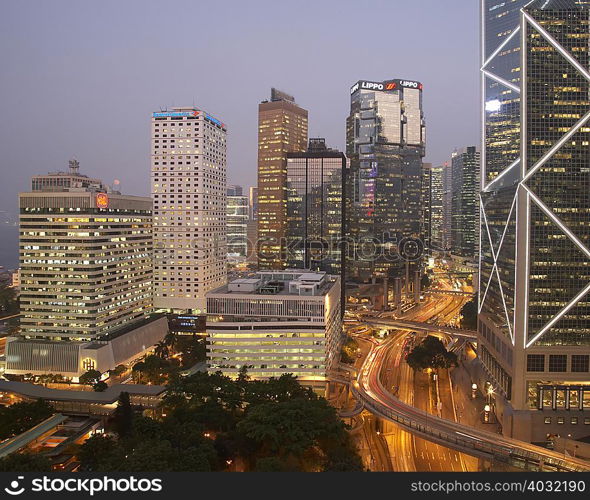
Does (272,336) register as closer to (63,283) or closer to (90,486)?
(63,283)

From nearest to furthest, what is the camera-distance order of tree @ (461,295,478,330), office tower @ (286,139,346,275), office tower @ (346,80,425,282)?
tree @ (461,295,478,330) → office tower @ (286,139,346,275) → office tower @ (346,80,425,282)

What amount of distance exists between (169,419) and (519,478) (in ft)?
115

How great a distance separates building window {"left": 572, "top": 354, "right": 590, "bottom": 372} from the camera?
56000 mm

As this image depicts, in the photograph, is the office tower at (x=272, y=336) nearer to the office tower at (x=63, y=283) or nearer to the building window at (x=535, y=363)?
the office tower at (x=63, y=283)

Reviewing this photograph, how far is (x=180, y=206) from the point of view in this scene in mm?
107062

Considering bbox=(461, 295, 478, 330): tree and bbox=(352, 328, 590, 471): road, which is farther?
bbox=(461, 295, 478, 330): tree

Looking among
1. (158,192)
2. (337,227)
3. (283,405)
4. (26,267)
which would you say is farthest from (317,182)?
(283,405)

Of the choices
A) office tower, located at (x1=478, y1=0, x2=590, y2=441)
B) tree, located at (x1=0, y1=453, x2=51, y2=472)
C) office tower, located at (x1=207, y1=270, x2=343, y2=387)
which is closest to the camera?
tree, located at (x1=0, y1=453, x2=51, y2=472)

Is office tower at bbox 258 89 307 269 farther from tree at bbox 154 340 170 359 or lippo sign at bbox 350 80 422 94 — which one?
tree at bbox 154 340 170 359

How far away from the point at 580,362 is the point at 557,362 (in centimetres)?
262

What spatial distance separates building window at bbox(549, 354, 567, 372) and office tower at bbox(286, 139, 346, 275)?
79.5 meters

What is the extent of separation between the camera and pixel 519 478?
22500 mm

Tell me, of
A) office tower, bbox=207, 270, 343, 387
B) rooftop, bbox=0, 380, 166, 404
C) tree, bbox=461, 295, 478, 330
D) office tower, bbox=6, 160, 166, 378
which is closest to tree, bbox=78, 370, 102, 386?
office tower, bbox=6, 160, 166, 378

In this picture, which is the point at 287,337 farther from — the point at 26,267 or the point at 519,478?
the point at 519,478
